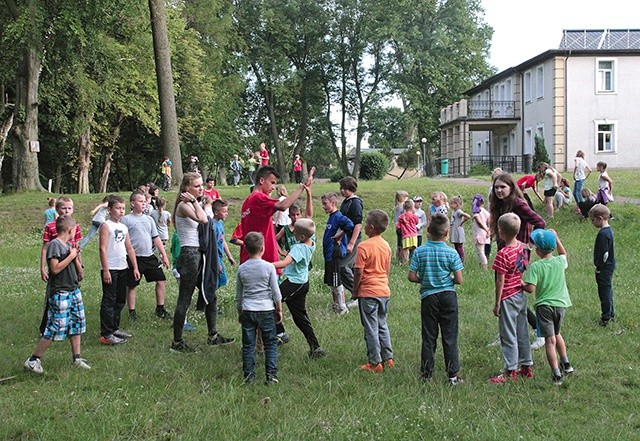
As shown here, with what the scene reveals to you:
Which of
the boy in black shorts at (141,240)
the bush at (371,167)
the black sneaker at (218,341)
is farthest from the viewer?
the bush at (371,167)

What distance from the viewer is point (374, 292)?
7379 millimetres

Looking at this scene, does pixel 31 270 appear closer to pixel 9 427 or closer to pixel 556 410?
pixel 9 427

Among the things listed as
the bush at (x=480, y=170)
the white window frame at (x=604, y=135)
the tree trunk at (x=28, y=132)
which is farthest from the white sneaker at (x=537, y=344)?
the bush at (x=480, y=170)

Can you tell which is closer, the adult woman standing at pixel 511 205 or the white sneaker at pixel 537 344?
the adult woman standing at pixel 511 205

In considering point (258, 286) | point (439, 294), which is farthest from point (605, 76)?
point (258, 286)

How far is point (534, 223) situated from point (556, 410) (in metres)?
2.27

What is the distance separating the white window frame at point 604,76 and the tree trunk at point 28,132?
90.0ft

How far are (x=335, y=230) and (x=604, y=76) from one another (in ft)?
109

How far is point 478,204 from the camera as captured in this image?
14.3m

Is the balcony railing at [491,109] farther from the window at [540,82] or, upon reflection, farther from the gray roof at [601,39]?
the gray roof at [601,39]

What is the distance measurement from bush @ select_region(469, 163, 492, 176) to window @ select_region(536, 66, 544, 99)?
4.91 m

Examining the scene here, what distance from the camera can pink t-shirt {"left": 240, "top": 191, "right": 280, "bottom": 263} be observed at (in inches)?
312

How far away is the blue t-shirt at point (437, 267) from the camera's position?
6.85m

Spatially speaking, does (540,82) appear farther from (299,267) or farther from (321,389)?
(321,389)
